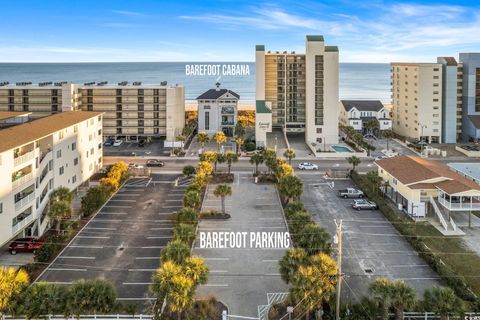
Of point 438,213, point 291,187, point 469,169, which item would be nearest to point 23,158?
point 291,187

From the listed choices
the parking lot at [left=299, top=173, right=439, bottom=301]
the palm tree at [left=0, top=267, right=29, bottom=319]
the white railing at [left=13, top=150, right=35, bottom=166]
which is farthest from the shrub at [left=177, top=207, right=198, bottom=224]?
the palm tree at [left=0, top=267, right=29, bottom=319]

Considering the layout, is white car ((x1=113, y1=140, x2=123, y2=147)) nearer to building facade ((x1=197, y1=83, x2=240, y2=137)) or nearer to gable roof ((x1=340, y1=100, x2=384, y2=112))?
building facade ((x1=197, y1=83, x2=240, y2=137))

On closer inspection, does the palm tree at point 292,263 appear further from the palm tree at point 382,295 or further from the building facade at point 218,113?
the building facade at point 218,113

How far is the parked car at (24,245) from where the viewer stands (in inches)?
1307

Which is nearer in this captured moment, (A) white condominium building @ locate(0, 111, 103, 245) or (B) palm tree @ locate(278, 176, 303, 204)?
(A) white condominium building @ locate(0, 111, 103, 245)

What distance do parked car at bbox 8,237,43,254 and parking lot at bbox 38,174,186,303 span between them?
90.9 inches

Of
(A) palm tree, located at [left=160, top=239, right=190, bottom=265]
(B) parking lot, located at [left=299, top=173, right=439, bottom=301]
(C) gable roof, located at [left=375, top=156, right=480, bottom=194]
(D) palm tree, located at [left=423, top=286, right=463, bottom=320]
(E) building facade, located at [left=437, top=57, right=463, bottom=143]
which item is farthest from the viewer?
(E) building facade, located at [left=437, top=57, right=463, bottom=143]

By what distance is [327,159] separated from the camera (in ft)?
229

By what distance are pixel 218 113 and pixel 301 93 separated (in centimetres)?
1764

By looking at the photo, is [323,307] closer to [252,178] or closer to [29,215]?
[29,215]

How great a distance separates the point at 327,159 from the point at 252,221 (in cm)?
3271

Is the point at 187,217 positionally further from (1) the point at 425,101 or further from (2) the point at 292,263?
(1) the point at 425,101

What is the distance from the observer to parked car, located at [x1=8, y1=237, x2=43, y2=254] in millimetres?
33188

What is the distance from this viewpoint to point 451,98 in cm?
7950
